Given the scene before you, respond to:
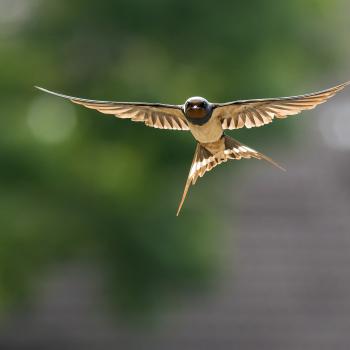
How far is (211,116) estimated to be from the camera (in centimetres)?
141

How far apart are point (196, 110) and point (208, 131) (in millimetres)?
108

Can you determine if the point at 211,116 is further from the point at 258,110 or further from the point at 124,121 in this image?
the point at 124,121

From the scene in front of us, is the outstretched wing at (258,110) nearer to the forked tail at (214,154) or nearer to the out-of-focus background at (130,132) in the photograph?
the forked tail at (214,154)

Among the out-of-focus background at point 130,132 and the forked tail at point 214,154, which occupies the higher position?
the out-of-focus background at point 130,132

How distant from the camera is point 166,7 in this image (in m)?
8.21

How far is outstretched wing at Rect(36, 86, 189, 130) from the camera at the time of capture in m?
1.42

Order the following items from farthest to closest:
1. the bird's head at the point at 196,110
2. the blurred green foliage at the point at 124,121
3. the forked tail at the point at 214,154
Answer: the blurred green foliage at the point at 124,121 → the forked tail at the point at 214,154 → the bird's head at the point at 196,110

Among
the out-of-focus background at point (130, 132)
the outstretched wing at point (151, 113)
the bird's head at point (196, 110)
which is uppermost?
the out-of-focus background at point (130, 132)

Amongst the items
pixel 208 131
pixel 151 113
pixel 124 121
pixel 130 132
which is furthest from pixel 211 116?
pixel 130 132

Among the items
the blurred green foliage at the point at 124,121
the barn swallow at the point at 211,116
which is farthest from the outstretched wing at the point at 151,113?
the blurred green foliage at the point at 124,121

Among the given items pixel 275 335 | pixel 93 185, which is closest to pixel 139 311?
pixel 93 185

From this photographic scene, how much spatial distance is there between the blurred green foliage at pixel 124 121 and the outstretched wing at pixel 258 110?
19.9 feet

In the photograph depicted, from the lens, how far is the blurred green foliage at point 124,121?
8023mm

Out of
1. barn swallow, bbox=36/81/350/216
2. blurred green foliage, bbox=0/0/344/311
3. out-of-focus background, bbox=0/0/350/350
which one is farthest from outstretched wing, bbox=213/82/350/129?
blurred green foliage, bbox=0/0/344/311
